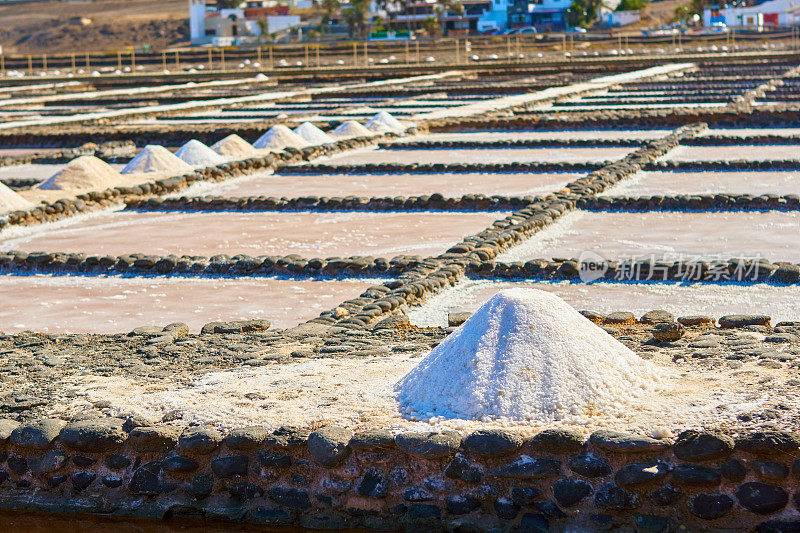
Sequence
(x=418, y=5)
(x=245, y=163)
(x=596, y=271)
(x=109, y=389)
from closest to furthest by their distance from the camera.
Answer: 1. (x=109, y=389)
2. (x=596, y=271)
3. (x=245, y=163)
4. (x=418, y=5)

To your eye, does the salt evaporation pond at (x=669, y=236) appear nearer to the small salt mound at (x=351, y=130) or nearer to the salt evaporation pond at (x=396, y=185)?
the salt evaporation pond at (x=396, y=185)

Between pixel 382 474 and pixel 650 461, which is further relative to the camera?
pixel 382 474

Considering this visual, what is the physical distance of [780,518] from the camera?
4125 millimetres

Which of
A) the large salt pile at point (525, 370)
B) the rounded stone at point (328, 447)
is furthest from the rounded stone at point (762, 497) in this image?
the rounded stone at point (328, 447)

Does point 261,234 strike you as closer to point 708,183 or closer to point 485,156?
point 708,183

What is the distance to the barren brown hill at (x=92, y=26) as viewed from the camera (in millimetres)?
101438

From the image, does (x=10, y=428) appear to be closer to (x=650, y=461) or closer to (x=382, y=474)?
(x=382, y=474)

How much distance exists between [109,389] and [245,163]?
A: 452 inches

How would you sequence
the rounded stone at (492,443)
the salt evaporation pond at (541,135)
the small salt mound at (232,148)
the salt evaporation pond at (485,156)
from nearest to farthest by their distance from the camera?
the rounded stone at (492,443)
the salt evaporation pond at (485,156)
the small salt mound at (232,148)
the salt evaporation pond at (541,135)

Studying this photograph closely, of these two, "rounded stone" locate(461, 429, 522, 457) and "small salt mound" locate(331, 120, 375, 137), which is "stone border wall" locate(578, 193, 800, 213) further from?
"small salt mound" locate(331, 120, 375, 137)

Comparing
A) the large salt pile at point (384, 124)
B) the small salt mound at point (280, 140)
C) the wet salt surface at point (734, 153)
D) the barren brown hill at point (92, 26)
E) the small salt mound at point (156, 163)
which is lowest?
the wet salt surface at point (734, 153)

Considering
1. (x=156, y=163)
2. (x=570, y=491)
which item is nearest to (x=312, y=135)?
(x=156, y=163)

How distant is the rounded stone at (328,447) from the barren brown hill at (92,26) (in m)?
97.8

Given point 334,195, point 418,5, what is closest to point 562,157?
point 334,195
